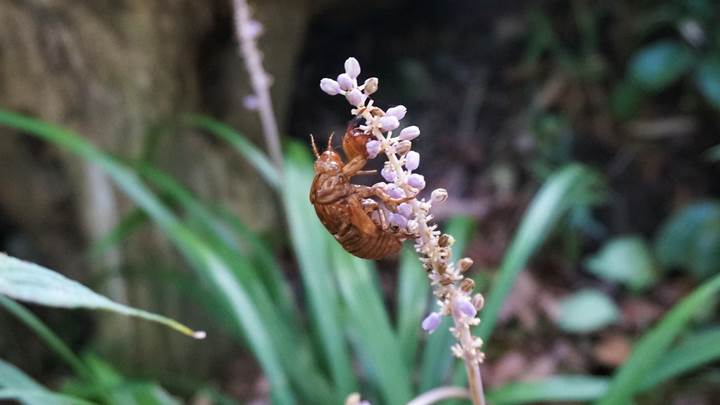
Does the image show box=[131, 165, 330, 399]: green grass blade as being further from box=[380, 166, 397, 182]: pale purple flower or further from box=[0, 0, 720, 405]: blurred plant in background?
box=[380, 166, 397, 182]: pale purple flower

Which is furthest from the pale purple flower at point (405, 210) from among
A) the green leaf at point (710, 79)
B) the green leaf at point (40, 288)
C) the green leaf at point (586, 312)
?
the green leaf at point (710, 79)

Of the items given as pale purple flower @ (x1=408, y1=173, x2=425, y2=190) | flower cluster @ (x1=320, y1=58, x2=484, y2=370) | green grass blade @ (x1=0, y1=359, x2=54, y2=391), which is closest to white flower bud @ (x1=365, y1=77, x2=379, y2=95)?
flower cluster @ (x1=320, y1=58, x2=484, y2=370)

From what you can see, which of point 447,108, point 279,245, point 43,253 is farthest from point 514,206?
point 43,253

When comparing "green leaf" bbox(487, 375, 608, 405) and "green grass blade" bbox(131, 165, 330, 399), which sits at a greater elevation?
"green grass blade" bbox(131, 165, 330, 399)

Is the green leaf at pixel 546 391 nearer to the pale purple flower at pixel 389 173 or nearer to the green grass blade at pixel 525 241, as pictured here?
the green grass blade at pixel 525 241

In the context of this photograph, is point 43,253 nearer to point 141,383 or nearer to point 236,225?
point 236,225
